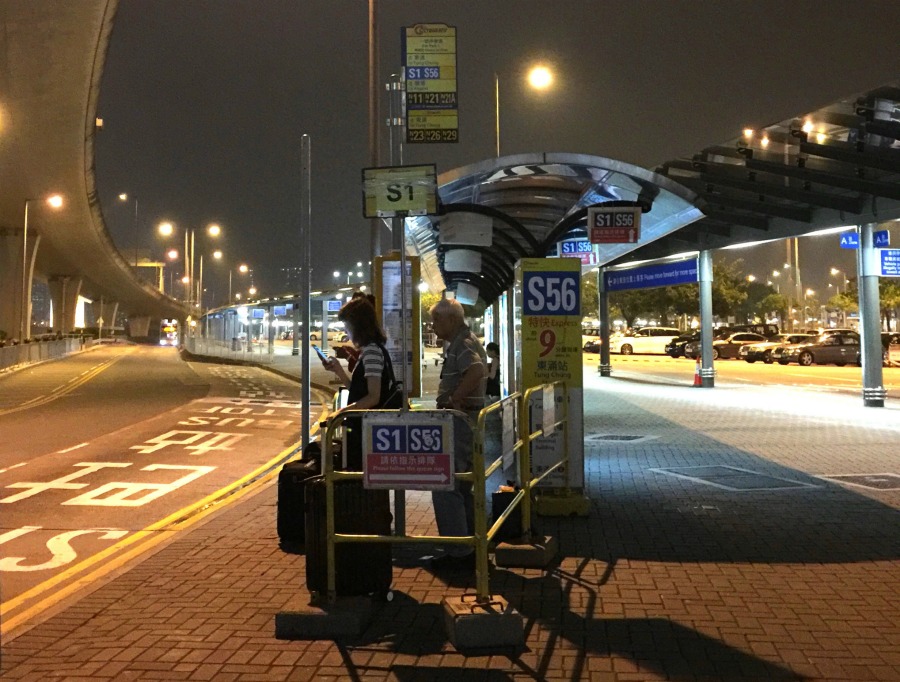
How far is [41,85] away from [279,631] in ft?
98.0

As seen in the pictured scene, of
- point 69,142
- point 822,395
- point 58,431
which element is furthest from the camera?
point 69,142

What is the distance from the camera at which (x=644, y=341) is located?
5050cm

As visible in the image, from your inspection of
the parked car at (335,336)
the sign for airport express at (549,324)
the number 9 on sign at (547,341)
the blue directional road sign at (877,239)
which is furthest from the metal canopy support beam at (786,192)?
the parked car at (335,336)

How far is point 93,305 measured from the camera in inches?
4240

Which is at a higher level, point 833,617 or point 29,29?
point 29,29

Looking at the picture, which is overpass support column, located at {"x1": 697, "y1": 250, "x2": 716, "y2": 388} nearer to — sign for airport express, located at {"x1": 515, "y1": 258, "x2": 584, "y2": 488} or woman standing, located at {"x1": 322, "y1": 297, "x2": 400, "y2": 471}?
sign for airport express, located at {"x1": 515, "y1": 258, "x2": 584, "y2": 488}

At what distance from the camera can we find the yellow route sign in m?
6.06

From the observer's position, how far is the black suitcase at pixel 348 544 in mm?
4902

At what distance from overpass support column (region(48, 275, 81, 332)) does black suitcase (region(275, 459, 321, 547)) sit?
73.8 metres

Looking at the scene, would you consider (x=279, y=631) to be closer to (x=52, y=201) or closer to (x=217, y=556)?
(x=217, y=556)

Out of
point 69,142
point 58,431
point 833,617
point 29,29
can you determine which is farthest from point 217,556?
point 69,142

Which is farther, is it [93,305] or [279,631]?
[93,305]

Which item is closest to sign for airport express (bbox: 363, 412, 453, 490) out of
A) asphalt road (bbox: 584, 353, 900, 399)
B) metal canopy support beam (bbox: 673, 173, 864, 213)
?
metal canopy support beam (bbox: 673, 173, 864, 213)

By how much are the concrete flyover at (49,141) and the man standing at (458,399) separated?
74.7 ft
